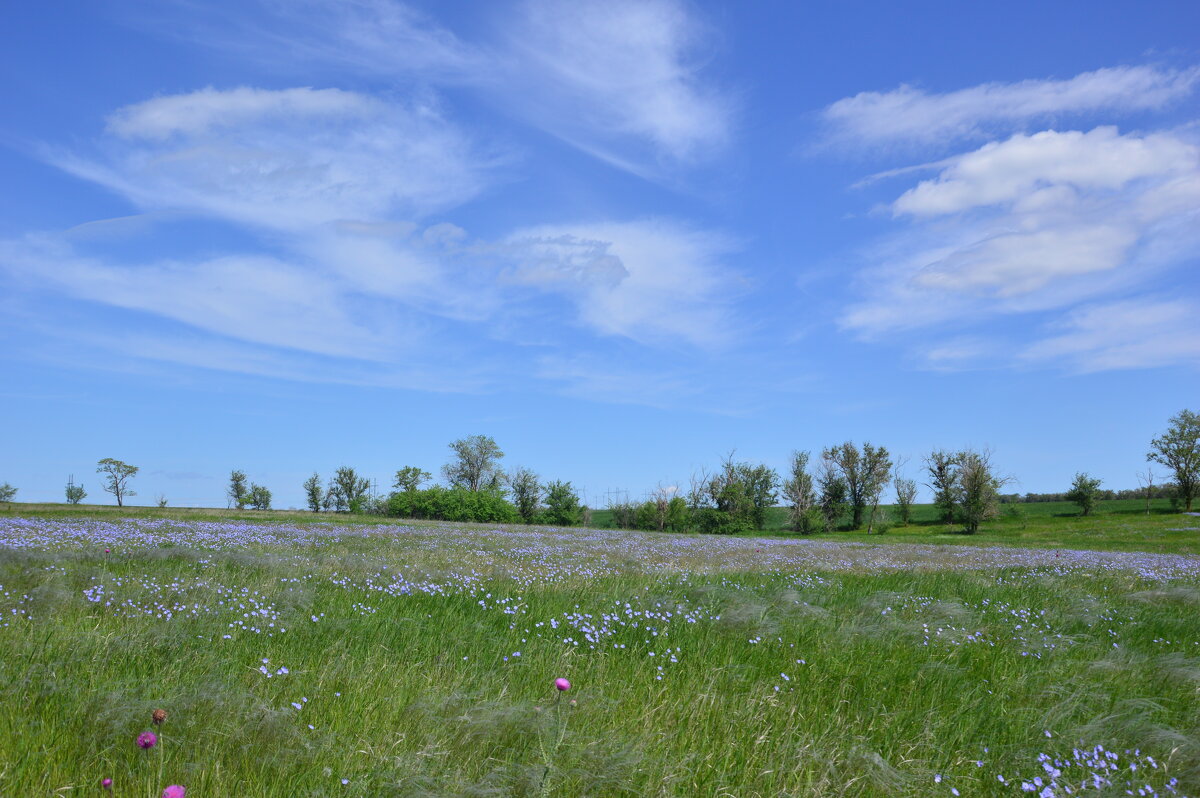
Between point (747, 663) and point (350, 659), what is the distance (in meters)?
3.37

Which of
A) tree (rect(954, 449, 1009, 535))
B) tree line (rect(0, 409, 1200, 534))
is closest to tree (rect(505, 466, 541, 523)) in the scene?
tree line (rect(0, 409, 1200, 534))

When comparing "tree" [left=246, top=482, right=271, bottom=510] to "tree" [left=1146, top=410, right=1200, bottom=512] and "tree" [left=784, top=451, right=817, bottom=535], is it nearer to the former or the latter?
"tree" [left=784, top=451, right=817, bottom=535]

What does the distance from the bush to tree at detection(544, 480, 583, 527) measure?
16.6ft

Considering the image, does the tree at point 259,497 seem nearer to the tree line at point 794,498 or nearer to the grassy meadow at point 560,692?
the tree line at point 794,498

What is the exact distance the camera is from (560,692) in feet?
14.2

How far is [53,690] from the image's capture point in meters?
4.04

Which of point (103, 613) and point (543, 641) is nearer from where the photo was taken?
point (543, 641)

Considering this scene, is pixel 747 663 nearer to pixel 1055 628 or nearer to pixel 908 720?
pixel 908 720

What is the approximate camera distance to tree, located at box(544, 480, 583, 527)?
6141 centimetres

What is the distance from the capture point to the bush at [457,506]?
6412cm

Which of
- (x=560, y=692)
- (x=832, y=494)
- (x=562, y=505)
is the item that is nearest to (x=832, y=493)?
(x=832, y=494)

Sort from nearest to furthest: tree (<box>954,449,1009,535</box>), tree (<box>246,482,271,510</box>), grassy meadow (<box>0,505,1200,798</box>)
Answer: grassy meadow (<box>0,505,1200,798</box>)
tree (<box>954,449,1009,535</box>)
tree (<box>246,482,271,510</box>)

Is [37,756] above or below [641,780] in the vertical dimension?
above

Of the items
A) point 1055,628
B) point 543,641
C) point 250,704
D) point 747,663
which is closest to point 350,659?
point 250,704
